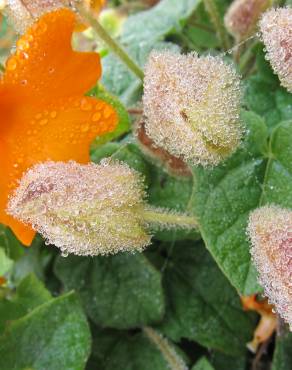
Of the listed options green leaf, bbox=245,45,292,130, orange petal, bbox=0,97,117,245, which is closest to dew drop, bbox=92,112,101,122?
orange petal, bbox=0,97,117,245

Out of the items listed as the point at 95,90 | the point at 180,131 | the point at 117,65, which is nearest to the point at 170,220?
the point at 180,131

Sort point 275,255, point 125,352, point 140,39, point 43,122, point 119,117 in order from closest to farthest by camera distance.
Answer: point 275,255 < point 43,122 < point 119,117 < point 125,352 < point 140,39

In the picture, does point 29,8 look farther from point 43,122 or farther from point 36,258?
point 36,258

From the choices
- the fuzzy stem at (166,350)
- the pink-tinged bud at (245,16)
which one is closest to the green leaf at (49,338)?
the fuzzy stem at (166,350)

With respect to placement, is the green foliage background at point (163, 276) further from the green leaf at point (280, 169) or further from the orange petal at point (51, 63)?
the orange petal at point (51, 63)

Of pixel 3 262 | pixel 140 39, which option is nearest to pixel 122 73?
pixel 140 39
